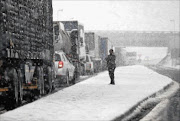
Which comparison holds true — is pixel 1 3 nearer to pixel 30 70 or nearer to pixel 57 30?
pixel 30 70

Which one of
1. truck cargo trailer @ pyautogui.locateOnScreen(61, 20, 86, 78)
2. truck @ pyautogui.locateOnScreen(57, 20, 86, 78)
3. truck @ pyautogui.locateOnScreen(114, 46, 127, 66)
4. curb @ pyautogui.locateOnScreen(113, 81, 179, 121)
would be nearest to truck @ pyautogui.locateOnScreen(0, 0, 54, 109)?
curb @ pyautogui.locateOnScreen(113, 81, 179, 121)

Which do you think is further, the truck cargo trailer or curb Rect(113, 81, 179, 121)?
the truck cargo trailer

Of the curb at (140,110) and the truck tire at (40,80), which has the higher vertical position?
the truck tire at (40,80)

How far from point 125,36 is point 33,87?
8433cm

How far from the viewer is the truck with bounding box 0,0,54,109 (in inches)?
429

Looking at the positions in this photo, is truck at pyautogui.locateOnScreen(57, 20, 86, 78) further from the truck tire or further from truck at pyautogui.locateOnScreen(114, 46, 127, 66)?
truck at pyautogui.locateOnScreen(114, 46, 127, 66)

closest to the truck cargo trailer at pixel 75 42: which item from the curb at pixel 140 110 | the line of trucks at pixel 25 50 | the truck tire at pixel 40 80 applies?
the line of trucks at pixel 25 50

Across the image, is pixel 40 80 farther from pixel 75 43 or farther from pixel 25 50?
pixel 75 43

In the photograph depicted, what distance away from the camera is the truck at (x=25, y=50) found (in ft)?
35.7

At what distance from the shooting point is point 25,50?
12445 millimetres

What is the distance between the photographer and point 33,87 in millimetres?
13648

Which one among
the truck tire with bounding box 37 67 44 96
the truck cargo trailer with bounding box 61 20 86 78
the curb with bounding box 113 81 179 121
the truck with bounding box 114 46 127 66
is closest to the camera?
the curb with bounding box 113 81 179 121

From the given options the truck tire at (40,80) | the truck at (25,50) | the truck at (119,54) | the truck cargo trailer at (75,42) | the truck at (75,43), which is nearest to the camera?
the truck at (25,50)

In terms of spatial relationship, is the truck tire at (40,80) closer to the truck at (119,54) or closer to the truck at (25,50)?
the truck at (25,50)
